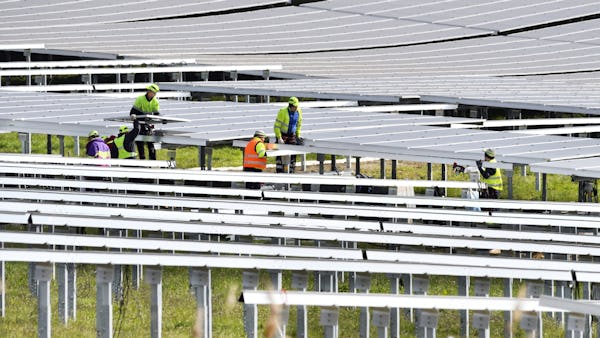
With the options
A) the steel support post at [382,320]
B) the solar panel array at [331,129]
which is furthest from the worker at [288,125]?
the steel support post at [382,320]

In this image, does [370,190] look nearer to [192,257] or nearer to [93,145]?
[93,145]

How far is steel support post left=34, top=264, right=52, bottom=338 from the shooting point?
13.2 metres

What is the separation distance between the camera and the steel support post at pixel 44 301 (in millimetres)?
13245

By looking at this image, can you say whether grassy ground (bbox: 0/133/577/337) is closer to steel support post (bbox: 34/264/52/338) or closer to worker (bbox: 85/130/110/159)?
steel support post (bbox: 34/264/52/338)

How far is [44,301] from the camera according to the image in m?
13.5

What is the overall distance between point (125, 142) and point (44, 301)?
1696 centimetres

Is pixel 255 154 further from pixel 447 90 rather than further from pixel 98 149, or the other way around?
pixel 447 90

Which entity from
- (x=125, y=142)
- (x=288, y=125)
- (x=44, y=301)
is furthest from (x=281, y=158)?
(x=44, y=301)

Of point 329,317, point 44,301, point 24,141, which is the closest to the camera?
point 329,317

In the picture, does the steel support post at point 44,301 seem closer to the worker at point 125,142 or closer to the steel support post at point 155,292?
the steel support post at point 155,292

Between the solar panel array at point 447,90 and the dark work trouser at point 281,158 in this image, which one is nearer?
the dark work trouser at point 281,158

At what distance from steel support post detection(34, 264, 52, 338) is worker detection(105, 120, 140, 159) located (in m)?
16.6

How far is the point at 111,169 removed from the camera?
23375mm

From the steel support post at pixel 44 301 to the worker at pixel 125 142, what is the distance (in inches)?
652
